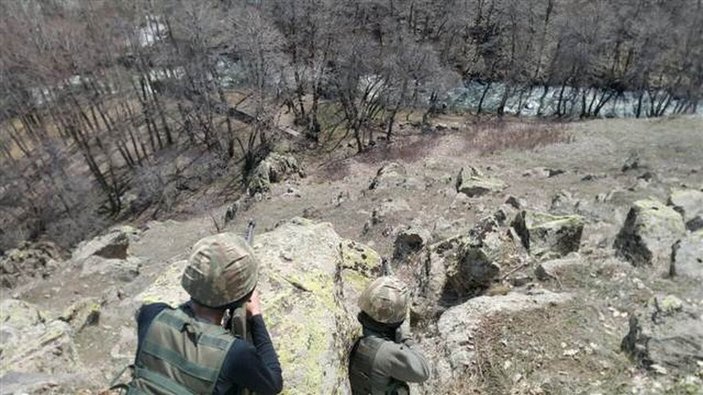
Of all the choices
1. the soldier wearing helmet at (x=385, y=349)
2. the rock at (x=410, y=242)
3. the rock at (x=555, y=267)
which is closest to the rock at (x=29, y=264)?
the rock at (x=410, y=242)

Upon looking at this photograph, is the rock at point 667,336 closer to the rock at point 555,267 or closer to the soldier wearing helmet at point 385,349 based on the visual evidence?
the rock at point 555,267

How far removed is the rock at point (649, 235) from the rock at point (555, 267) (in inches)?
35.4

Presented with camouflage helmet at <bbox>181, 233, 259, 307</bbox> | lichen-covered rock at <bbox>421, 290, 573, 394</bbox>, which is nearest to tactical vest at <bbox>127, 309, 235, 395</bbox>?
camouflage helmet at <bbox>181, 233, 259, 307</bbox>

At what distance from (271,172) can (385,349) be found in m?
23.7

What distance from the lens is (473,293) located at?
917 centimetres

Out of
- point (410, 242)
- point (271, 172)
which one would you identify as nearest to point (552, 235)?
point (410, 242)

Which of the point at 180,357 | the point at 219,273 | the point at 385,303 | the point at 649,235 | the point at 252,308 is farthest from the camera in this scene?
the point at 649,235

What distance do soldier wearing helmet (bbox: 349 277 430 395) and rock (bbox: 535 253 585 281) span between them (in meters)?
4.35

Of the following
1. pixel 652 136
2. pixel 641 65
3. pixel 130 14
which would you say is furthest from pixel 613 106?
pixel 130 14

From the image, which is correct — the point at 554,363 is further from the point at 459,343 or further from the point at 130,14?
the point at 130,14

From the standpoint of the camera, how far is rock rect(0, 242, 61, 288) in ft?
62.2

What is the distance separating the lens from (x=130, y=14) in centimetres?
4209

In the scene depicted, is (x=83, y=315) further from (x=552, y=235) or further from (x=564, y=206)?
(x=564, y=206)

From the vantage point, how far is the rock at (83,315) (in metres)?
10.2
